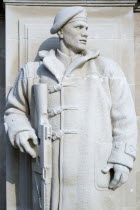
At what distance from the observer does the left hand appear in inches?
246

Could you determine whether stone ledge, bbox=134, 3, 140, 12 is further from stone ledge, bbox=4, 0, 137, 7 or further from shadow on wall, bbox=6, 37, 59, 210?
shadow on wall, bbox=6, 37, 59, 210

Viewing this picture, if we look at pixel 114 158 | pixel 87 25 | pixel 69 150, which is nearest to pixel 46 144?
pixel 69 150

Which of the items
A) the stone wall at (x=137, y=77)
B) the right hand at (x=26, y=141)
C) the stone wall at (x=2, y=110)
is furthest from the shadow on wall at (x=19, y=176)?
the stone wall at (x=137, y=77)

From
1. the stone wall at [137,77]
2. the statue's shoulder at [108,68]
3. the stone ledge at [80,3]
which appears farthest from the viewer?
the stone wall at [137,77]

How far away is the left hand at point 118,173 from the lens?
6242 mm

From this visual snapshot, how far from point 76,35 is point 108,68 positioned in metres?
0.43

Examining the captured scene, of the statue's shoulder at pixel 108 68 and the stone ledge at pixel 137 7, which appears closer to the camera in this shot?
the statue's shoulder at pixel 108 68

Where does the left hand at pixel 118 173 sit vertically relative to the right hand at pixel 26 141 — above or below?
below

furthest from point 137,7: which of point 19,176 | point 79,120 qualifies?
point 19,176

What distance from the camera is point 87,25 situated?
641 centimetres

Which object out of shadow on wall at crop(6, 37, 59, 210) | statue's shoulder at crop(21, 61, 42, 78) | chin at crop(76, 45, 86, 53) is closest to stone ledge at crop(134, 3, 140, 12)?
chin at crop(76, 45, 86, 53)

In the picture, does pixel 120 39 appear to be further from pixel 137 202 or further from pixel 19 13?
pixel 137 202

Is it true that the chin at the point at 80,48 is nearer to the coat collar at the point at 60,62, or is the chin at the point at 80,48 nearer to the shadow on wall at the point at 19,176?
the coat collar at the point at 60,62

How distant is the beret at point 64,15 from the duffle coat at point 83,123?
30 cm
